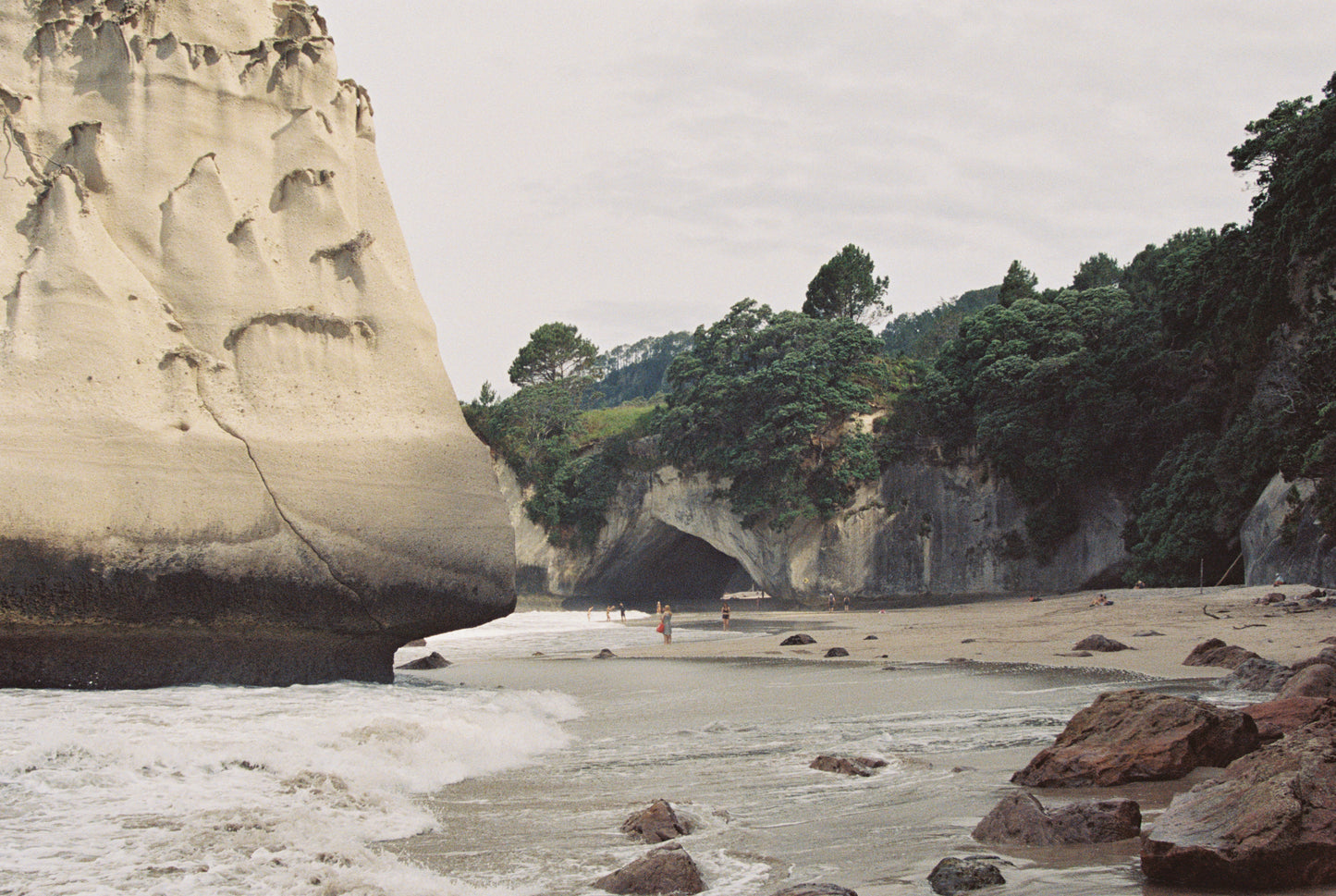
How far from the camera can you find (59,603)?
881cm

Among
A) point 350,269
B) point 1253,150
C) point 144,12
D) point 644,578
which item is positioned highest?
point 1253,150

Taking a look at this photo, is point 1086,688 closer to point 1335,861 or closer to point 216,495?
point 1335,861

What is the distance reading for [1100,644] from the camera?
593 inches

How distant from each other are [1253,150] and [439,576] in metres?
23.3

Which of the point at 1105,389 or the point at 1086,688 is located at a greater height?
the point at 1105,389

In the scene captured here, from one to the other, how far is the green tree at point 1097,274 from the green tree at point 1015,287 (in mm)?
6559

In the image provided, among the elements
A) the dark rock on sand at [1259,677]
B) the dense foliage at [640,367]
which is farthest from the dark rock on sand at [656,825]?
the dense foliage at [640,367]

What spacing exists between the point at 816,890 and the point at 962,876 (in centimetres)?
66

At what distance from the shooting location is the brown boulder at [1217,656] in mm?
12398

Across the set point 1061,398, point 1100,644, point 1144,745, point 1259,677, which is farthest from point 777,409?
point 1144,745

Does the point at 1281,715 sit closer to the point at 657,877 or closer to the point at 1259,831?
the point at 1259,831

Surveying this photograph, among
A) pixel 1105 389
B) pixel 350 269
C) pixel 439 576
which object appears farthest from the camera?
pixel 1105 389

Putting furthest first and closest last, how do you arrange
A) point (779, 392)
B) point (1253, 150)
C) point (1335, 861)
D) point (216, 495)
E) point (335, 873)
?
point (779, 392)
point (1253, 150)
point (216, 495)
point (335, 873)
point (1335, 861)

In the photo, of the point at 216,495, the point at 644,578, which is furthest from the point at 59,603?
the point at 644,578
